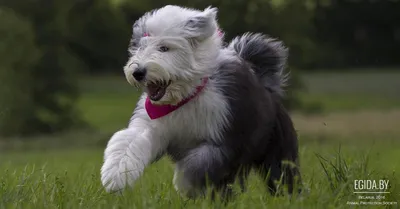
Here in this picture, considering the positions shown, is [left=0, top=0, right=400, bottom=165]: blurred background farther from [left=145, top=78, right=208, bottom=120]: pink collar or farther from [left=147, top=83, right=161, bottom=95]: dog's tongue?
[left=147, top=83, right=161, bottom=95]: dog's tongue

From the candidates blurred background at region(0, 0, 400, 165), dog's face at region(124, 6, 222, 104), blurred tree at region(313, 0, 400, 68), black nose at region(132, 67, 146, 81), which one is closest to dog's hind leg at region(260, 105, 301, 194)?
dog's face at region(124, 6, 222, 104)

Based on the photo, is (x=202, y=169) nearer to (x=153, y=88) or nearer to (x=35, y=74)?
(x=153, y=88)

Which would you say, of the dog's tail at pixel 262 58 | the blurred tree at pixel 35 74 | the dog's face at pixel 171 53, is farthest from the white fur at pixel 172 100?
the blurred tree at pixel 35 74

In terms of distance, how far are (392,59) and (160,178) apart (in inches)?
516

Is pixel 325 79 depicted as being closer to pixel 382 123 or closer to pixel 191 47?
pixel 382 123

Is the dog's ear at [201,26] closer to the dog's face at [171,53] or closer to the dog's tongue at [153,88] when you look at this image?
the dog's face at [171,53]

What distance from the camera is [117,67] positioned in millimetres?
17703

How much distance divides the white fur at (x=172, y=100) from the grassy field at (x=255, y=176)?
18 cm

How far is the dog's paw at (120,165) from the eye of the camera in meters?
4.17

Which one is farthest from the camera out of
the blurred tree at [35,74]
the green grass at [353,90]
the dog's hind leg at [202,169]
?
the green grass at [353,90]

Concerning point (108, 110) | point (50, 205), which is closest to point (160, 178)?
point (50, 205)

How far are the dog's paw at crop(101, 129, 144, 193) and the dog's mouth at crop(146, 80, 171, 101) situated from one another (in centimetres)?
26

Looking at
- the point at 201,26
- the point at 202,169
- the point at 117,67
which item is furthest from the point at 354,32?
the point at 202,169

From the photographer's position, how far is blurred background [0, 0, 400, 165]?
16000 millimetres
